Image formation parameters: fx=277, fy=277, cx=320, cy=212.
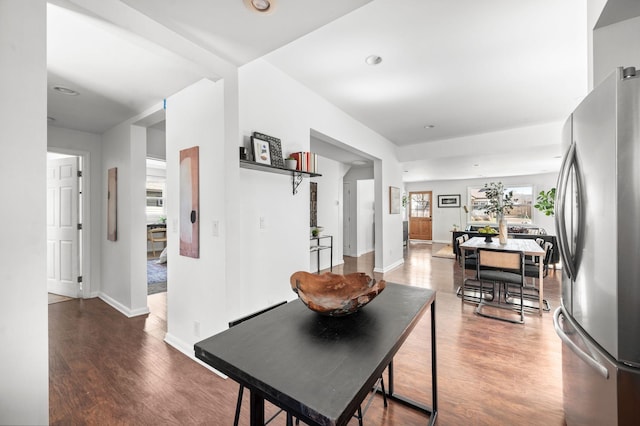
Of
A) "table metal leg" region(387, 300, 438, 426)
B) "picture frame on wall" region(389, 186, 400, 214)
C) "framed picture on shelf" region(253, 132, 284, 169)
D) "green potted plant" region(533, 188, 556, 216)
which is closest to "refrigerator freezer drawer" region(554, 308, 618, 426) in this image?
"table metal leg" region(387, 300, 438, 426)

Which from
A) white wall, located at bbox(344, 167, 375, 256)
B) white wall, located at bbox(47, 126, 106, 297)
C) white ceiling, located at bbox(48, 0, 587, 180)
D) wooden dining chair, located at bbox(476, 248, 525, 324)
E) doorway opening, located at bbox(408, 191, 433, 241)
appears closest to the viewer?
white ceiling, located at bbox(48, 0, 587, 180)

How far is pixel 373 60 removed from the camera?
2.61m

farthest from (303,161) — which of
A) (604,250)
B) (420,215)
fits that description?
(420,215)

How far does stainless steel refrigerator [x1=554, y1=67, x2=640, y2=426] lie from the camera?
3.31 ft

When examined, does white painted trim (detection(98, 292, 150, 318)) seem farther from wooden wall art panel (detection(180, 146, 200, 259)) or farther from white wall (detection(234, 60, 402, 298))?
white wall (detection(234, 60, 402, 298))

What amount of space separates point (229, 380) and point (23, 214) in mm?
1651

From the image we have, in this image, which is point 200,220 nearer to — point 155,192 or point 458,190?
point 155,192

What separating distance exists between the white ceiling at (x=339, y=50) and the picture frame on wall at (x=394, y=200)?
223 cm

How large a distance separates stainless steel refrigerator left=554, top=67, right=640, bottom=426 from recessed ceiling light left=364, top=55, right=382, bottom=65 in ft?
5.51

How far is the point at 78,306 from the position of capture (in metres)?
3.73

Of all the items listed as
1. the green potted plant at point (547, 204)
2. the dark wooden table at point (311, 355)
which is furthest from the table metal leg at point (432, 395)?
the green potted plant at point (547, 204)

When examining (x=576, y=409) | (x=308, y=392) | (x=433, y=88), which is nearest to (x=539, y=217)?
(x=433, y=88)

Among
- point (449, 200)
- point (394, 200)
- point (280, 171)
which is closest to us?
point (280, 171)

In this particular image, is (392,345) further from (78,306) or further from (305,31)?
(78,306)
